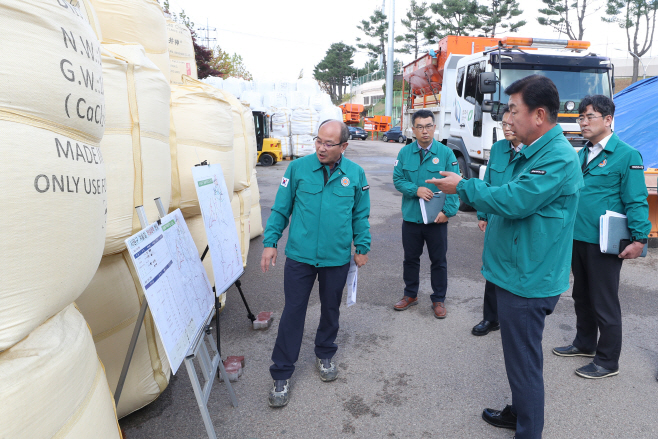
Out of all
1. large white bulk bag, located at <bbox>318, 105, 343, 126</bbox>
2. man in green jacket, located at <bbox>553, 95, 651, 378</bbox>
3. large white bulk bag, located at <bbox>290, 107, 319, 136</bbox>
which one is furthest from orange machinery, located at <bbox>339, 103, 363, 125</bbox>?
man in green jacket, located at <bbox>553, 95, 651, 378</bbox>

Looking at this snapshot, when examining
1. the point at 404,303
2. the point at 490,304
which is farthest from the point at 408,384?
the point at 404,303

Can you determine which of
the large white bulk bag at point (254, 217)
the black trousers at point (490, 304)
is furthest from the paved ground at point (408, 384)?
the large white bulk bag at point (254, 217)

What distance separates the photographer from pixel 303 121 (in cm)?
1906

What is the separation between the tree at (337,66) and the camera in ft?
198

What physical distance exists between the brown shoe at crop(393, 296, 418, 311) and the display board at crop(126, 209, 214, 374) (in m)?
2.15

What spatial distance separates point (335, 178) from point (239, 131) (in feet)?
7.43

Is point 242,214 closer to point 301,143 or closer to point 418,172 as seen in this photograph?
point 418,172

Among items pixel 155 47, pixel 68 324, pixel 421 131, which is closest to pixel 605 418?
pixel 421 131

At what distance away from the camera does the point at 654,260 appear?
5.65m

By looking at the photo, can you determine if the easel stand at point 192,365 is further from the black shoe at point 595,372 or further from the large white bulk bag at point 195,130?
the black shoe at point 595,372

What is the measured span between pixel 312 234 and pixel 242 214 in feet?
7.87

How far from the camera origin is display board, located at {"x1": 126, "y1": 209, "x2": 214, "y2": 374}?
1.76 metres

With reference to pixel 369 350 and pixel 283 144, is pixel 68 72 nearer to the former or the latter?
pixel 369 350

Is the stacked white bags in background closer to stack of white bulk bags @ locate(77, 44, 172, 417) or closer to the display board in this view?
stack of white bulk bags @ locate(77, 44, 172, 417)
